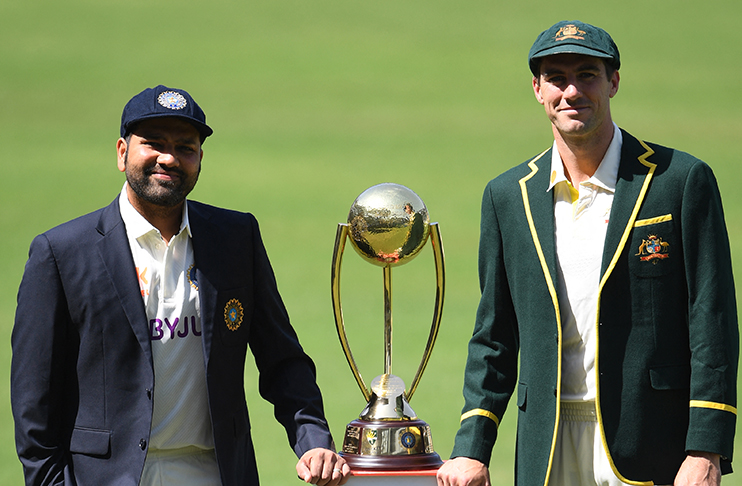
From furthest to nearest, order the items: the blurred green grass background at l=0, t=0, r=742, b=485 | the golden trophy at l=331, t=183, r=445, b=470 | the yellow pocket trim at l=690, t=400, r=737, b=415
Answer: the blurred green grass background at l=0, t=0, r=742, b=485, the golden trophy at l=331, t=183, r=445, b=470, the yellow pocket trim at l=690, t=400, r=737, b=415

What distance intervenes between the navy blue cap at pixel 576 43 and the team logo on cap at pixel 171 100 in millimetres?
684

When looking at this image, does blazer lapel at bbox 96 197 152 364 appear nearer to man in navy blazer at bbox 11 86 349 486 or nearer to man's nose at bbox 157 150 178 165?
man in navy blazer at bbox 11 86 349 486

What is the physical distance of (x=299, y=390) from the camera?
224 cm

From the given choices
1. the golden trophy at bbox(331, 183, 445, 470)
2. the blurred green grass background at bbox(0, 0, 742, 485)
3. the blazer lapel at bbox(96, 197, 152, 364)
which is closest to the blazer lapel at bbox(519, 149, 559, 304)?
the golden trophy at bbox(331, 183, 445, 470)

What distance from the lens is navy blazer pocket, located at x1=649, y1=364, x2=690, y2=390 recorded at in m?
1.97

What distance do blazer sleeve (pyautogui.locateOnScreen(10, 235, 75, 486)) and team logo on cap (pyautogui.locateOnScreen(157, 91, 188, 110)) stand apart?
350 mm

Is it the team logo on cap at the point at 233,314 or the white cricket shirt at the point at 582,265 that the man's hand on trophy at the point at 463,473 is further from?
the team logo on cap at the point at 233,314

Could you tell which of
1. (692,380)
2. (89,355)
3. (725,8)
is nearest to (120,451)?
(89,355)

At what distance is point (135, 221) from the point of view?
2.16 m

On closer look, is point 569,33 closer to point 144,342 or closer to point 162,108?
point 162,108

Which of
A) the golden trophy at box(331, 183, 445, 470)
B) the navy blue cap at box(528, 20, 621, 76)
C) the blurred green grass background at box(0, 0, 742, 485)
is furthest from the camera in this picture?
the blurred green grass background at box(0, 0, 742, 485)

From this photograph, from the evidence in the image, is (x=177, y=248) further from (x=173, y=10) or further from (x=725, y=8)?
(x=725, y=8)

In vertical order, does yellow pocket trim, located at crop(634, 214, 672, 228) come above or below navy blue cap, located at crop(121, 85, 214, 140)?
below

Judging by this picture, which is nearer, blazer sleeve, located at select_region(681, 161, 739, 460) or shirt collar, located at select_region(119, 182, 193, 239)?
blazer sleeve, located at select_region(681, 161, 739, 460)
